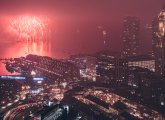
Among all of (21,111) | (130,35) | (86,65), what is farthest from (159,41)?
(21,111)

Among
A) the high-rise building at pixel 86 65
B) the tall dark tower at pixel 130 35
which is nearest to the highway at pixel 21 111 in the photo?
the high-rise building at pixel 86 65

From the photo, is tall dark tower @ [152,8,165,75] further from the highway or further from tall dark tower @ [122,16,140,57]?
the highway

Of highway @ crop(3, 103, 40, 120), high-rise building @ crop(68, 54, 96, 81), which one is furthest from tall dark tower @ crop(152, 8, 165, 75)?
highway @ crop(3, 103, 40, 120)

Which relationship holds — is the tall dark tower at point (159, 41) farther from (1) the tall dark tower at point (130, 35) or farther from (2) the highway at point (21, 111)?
(2) the highway at point (21, 111)

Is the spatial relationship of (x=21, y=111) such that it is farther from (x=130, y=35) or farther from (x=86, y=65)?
(x=130, y=35)

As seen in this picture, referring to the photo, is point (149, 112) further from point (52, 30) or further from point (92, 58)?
point (52, 30)

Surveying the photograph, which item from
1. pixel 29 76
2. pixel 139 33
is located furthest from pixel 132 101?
pixel 139 33
